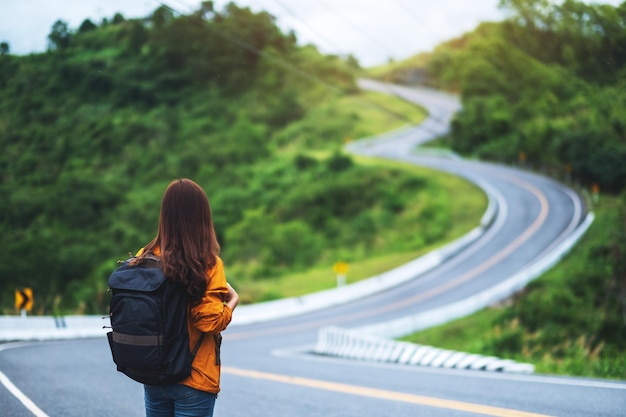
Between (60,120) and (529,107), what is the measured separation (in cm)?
3656

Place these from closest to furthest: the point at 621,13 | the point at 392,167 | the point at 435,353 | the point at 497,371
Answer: the point at 497,371
the point at 435,353
the point at 621,13
the point at 392,167

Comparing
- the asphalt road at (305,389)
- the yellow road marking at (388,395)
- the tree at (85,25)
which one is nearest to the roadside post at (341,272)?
the asphalt road at (305,389)

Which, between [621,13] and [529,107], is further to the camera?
[529,107]

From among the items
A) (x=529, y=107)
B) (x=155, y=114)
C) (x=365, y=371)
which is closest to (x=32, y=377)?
(x=365, y=371)

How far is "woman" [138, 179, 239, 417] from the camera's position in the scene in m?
3.41

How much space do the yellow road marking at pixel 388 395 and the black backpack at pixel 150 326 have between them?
4081 millimetres

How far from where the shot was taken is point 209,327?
341 centimetres

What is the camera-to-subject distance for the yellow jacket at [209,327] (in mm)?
3406

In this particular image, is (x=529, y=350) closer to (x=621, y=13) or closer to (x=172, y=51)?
(x=621, y=13)

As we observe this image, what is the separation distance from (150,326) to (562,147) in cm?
4943

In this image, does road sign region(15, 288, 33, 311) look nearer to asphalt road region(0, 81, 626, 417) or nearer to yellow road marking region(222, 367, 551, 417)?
asphalt road region(0, 81, 626, 417)

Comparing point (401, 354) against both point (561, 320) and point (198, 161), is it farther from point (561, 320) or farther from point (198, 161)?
point (198, 161)

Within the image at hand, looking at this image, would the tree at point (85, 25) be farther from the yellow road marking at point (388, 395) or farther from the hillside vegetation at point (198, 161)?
the yellow road marking at point (388, 395)

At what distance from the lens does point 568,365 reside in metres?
14.6
